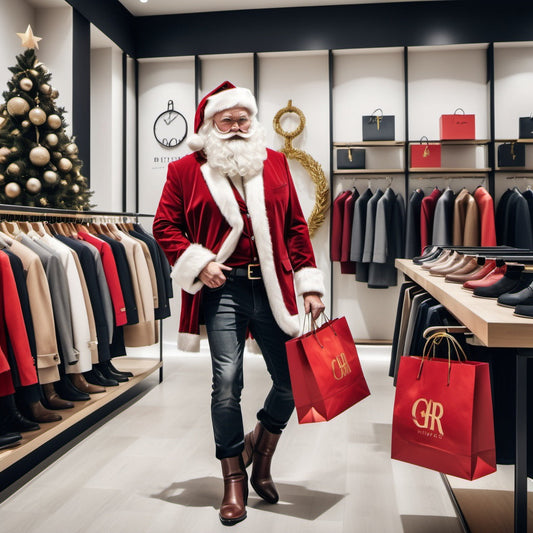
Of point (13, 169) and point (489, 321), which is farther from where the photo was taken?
point (13, 169)

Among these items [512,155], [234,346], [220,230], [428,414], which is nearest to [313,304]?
[234,346]

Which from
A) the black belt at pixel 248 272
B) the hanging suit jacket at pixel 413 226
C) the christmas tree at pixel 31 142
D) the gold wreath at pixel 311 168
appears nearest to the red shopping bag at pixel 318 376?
the black belt at pixel 248 272

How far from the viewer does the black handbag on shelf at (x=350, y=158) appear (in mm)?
5508

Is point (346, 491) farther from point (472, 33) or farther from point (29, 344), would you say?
point (472, 33)

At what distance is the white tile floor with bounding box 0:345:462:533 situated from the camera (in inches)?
81.1

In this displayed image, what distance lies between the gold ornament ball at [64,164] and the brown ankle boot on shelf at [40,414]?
56.5 inches

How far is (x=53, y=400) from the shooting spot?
289 centimetres

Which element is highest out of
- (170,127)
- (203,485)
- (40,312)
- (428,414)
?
(170,127)

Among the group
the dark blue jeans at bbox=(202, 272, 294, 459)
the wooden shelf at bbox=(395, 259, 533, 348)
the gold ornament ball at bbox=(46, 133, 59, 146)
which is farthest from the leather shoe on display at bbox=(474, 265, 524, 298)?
the gold ornament ball at bbox=(46, 133, 59, 146)

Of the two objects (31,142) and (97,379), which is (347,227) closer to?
(97,379)

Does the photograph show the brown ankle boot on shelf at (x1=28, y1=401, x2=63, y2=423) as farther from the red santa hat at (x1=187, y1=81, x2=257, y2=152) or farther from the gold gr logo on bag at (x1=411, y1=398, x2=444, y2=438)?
the gold gr logo on bag at (x1=411, y1=398, x2=444, y2=438)

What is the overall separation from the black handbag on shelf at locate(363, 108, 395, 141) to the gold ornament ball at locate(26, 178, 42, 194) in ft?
10.7

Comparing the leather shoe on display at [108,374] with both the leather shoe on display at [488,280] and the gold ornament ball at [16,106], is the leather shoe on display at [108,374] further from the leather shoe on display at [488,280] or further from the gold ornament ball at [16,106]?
the leather shoe on display at [488,280]

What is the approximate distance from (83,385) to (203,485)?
116cm
